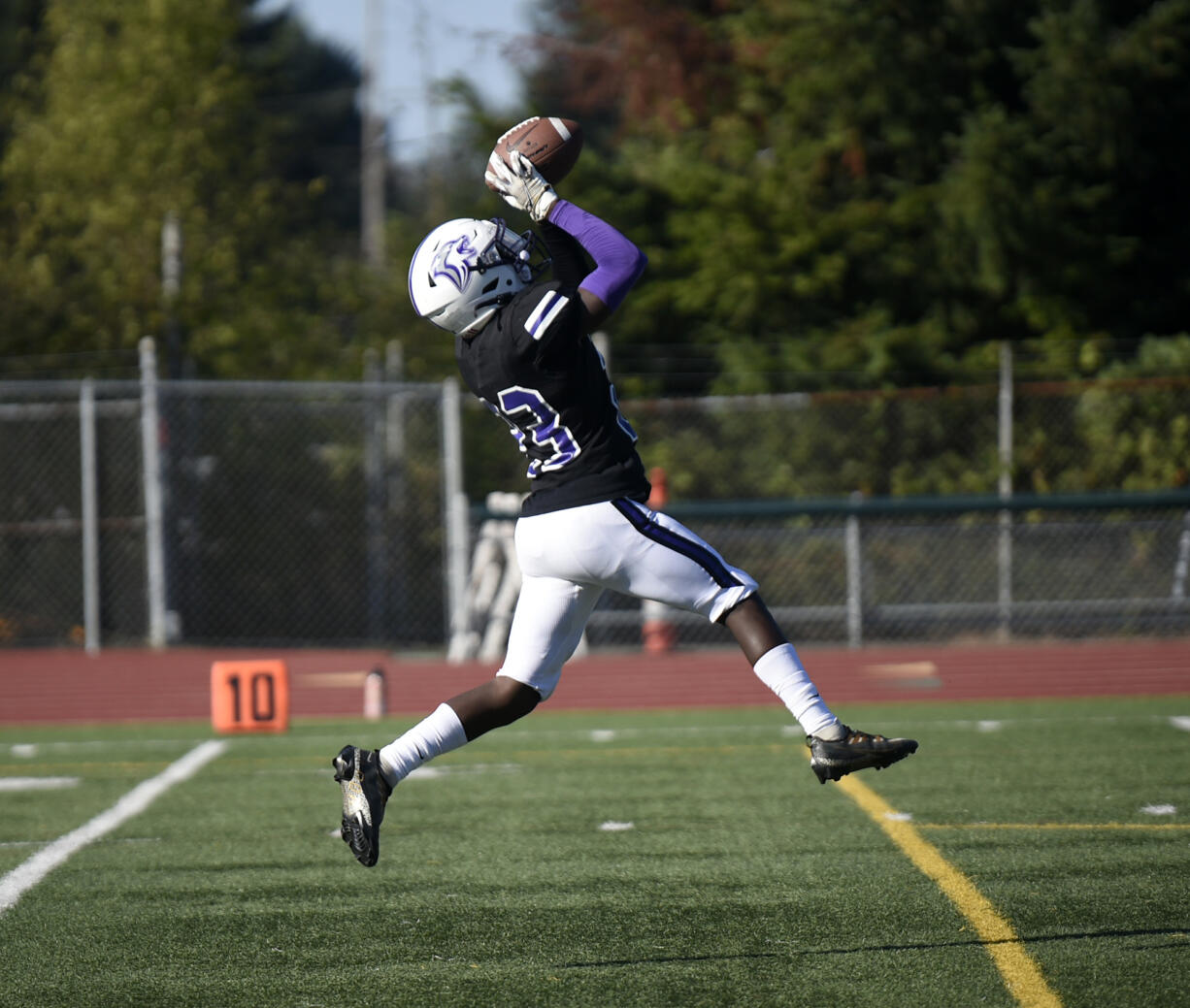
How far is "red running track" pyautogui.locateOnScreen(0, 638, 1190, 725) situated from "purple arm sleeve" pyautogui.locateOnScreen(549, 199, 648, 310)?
21.1ft

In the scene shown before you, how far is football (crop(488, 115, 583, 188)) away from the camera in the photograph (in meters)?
4.74

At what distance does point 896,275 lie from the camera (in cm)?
1809

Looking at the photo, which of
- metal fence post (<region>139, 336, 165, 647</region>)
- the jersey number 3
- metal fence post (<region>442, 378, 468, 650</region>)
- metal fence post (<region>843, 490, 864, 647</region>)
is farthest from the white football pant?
metal fence post (<region>139, 336, 165, 647</region>)

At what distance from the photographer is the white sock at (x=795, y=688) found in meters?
4.37

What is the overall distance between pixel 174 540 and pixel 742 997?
11.9 m

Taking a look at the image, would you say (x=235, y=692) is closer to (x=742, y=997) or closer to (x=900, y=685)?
(x=900, y=685)

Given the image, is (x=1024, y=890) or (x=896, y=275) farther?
(x=896, y=275)

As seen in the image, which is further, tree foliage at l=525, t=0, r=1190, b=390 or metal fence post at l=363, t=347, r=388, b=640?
tree foliage at l=525, t=0, r=1190, b=390

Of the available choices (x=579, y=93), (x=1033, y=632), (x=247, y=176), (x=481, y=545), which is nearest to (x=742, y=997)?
(x=481, y=545)

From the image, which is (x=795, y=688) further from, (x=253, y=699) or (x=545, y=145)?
(x=253, y=699)

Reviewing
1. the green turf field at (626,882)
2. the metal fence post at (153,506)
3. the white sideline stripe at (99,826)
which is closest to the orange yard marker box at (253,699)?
the white sideline stripe at (99,826)

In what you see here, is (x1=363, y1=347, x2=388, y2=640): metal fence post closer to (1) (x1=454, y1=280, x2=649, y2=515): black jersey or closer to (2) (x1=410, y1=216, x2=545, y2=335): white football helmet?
(2) (x1=410, y1=216, x2=545, y2=335): white football helmet

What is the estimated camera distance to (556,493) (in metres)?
4.54

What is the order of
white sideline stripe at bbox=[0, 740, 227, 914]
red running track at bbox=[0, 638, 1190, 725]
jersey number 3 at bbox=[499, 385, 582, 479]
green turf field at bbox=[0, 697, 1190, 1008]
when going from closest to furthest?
green turf field at bbox=[0, 697, 1190, 1008] < jersey number 3 at bbox=[499, 385, 582, 479] < white sideline stripe at bbox=[0, 740, 227, 914] < red running track at bbox=[0, 638, 1190, 725]
